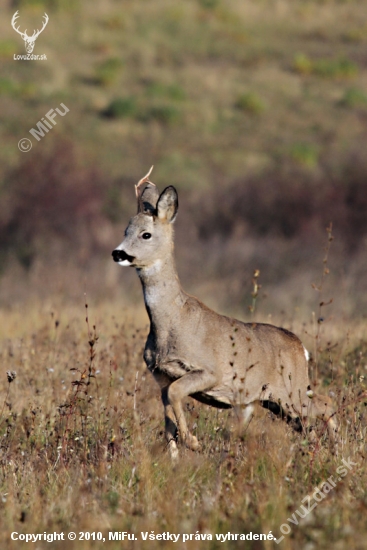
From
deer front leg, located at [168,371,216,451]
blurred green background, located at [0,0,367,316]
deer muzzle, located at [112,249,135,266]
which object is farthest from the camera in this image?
blurred green background, located at [0,0,367,316]

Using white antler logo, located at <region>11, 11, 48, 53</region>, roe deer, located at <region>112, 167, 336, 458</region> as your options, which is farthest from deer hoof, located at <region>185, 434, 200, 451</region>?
white antler logo, located at <region>11, 11, 48, 53</region>

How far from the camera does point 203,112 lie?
3069 centimetres

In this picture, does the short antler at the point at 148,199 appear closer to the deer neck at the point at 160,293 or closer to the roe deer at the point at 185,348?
the roe deer at the point at 185,348

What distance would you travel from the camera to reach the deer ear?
664 centimetres

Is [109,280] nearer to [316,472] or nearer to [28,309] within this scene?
[28,309]

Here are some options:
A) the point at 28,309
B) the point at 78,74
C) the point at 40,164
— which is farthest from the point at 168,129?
the point at 28,309

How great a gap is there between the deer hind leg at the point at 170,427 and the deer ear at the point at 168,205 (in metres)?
1.34

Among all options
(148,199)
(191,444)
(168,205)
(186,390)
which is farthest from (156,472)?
(148,199)

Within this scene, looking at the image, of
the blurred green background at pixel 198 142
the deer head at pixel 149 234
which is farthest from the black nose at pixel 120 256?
the blurred green background at pixel 198 142

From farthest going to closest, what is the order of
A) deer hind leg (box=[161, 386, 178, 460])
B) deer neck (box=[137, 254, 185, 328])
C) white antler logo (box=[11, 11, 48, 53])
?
white antler logo (box=[11, 11, 48, 53]), deer neck (box=[137, 254, 185, 328]), deer hind leg (box=[161, 386, 178, 460])

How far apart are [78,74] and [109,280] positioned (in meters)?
16.8

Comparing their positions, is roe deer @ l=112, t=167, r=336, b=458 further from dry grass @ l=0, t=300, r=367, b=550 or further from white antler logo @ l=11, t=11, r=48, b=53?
white antler logo @ l=11, t=11, r=48, b=53

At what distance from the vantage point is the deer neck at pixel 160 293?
6.55 metres

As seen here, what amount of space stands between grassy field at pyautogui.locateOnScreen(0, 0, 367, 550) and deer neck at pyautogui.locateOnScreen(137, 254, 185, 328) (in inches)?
20.6
